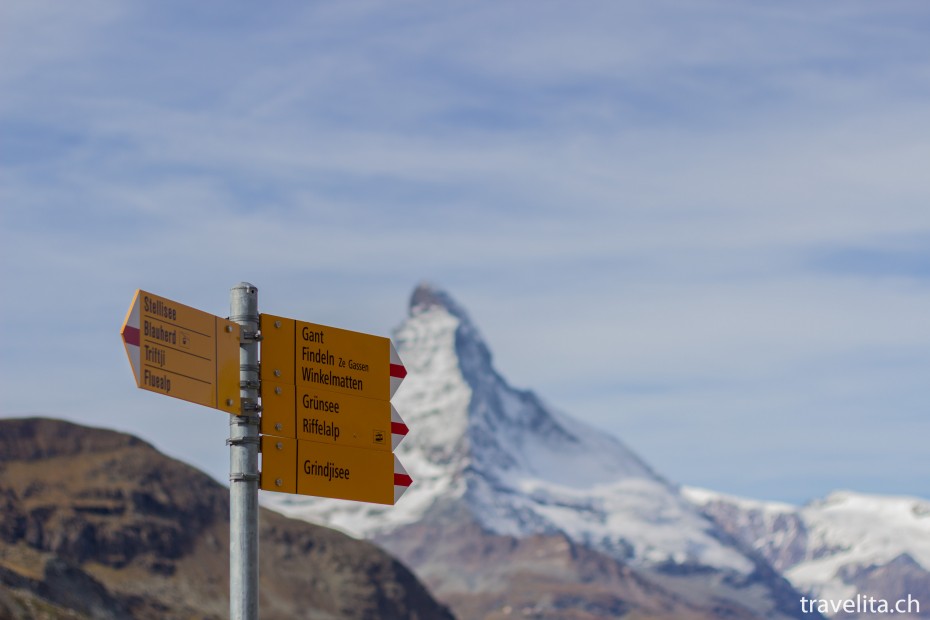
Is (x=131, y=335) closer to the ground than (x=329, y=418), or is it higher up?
higher up

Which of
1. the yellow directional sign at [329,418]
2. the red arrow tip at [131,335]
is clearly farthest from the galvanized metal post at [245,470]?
the red arrow tip at [131,335]

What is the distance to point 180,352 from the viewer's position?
35.2 feet

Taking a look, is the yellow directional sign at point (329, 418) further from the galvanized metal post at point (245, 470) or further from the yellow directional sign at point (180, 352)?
the yellow directional sign at point (180, 352)

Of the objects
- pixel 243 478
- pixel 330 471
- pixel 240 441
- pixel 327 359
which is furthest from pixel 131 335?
pixel 330 471

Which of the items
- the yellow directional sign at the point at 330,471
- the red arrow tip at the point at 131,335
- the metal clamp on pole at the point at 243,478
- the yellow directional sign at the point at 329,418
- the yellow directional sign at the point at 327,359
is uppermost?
the yellow directional sign at the point at 327,359

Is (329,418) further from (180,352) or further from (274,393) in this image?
(180,352)

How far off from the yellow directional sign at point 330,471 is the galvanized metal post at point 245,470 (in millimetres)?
281

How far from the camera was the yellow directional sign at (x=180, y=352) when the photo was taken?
34.4ft

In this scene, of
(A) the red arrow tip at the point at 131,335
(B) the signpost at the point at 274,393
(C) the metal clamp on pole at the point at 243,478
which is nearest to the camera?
(A) the red arrow tip at the point at 131,335

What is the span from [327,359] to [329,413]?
39 cm

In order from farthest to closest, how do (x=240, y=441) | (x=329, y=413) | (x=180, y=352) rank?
(x=329, y=413) → (x=240, y=441) → (x=180, y=352)

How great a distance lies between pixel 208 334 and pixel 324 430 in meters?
1.26

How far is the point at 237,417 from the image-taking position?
1105 centimetres

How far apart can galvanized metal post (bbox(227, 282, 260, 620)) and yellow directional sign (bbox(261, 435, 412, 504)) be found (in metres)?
0.28
